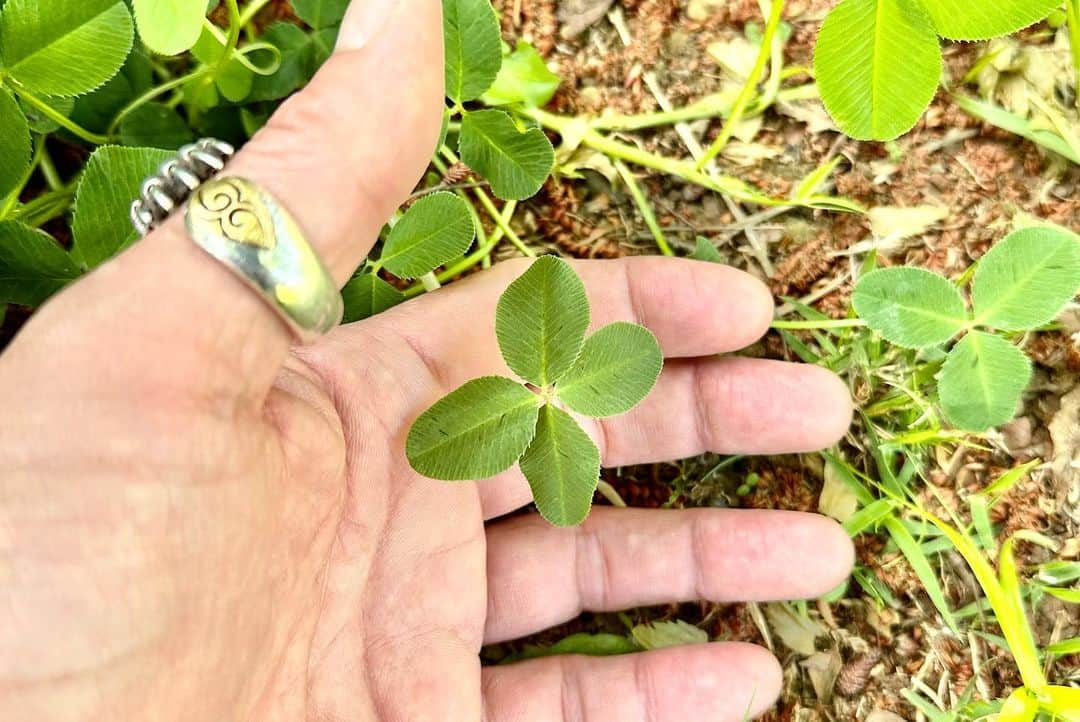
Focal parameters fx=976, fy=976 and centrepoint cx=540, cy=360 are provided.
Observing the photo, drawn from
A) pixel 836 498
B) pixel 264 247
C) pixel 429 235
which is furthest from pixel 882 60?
pixel 836 498

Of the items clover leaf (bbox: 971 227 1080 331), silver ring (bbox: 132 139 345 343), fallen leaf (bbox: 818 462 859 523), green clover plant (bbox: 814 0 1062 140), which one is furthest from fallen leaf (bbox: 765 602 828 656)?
silver ring (bbox: 132 139 345 343)

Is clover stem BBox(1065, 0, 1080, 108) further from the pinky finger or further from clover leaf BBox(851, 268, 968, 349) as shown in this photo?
the pinky finger

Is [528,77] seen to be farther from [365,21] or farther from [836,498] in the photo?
[836,498]

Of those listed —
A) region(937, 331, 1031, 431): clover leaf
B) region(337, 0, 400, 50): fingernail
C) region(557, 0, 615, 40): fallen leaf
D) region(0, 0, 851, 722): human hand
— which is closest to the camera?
region(0, 0, 851, 722): human hand

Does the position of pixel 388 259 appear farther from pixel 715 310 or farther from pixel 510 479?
pixel 715 310

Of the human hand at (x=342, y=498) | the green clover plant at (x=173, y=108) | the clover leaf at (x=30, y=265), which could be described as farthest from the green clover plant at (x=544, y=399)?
the clover leaf at (x=30, y=265)

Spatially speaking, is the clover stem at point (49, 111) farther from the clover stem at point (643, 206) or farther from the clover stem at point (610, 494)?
the clover stem at point (610, 494)
